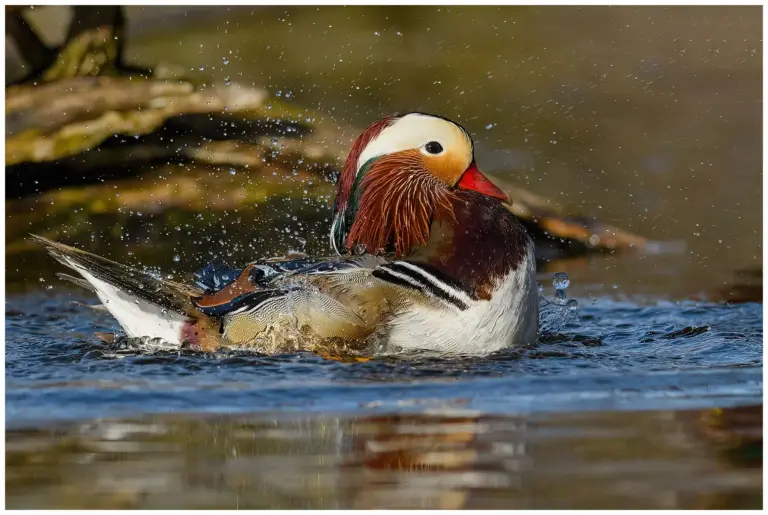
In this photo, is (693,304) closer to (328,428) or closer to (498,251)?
(498,251)

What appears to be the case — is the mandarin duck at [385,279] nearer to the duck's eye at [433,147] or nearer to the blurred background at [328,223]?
the duck's eye at [433,147]

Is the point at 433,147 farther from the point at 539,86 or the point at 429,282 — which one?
the point at 539,86

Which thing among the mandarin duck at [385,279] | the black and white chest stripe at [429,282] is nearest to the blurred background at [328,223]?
the mandarin duck at [385,279]

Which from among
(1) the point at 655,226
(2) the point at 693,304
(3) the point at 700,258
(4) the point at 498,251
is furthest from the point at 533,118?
(4) the point at 498,251

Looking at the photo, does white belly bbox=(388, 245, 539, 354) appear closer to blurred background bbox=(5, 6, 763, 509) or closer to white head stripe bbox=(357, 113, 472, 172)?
blurred background bbox=(5, 6, 763, 509)

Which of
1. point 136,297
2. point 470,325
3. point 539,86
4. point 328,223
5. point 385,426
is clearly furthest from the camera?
point 539,86

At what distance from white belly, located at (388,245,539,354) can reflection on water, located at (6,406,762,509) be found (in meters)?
0.97

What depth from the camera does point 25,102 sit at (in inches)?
402

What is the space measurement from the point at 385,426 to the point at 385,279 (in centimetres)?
137

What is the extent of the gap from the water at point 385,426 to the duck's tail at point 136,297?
178 mm

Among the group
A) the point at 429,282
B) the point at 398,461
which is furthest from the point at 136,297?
the point at 398,461

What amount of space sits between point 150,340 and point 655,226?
5270 mm

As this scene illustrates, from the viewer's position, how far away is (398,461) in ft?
14.4

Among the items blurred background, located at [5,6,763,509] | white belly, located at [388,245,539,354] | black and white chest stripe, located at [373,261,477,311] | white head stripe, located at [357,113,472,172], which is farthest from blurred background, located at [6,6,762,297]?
white belly, located at [388,245,539,354]
